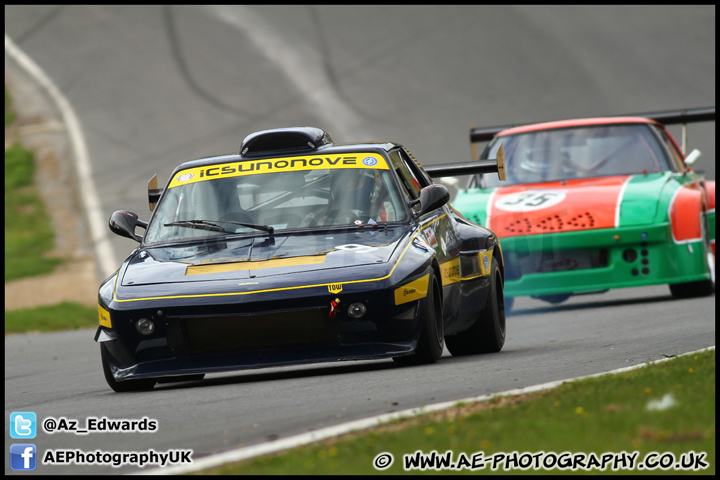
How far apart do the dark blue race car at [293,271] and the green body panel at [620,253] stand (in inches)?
117

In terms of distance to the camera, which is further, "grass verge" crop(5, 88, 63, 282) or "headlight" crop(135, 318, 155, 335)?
"grass verge" crop(5, 88, 63, 282)

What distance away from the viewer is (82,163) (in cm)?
2786

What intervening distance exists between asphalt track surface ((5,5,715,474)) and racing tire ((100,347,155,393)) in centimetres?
237

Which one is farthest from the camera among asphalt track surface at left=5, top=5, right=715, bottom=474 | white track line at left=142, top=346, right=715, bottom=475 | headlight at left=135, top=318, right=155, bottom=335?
asphalt track surface at left=5, top=5, right=715, bottom=474

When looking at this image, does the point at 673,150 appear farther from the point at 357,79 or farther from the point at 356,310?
the point at 357,79

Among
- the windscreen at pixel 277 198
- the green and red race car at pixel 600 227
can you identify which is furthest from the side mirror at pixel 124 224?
the green and red race car at pixel 600 227

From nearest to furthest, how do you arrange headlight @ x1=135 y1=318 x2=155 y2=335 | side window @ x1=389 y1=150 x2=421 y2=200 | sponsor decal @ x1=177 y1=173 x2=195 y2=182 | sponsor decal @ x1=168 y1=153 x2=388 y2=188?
1. headlight @ x1=135 y1=318 x2=155 y2=335
2. sponsor decal @ x1=168 y1=153 x2=388 y2=188
3. side window @ x1=389 y1=150 x2=421 y2=200
4. sponsor decal @ x1=177 y1=173 x2=195 y2=182

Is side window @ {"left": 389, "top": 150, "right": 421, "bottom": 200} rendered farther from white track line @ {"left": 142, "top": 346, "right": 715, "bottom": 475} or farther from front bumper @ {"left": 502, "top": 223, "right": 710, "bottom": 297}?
front bumper @ {"left": 502, "top": 223, "right": 710, "bottom": 297}

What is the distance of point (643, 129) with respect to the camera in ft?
45.2

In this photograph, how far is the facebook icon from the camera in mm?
5234

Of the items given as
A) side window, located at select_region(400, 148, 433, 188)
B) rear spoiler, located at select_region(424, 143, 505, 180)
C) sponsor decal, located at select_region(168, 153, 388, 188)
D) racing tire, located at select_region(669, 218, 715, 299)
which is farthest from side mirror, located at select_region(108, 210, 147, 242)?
racing tire, located at select_region(669, 218, 715, 299)

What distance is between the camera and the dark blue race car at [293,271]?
7602mm

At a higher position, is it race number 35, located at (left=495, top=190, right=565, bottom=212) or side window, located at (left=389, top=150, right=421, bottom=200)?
side window, located at (left=389, top=150, right=421, bottom=200)

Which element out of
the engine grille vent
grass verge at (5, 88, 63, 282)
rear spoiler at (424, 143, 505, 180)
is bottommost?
grass verge at (5, 88, 63, 282)
